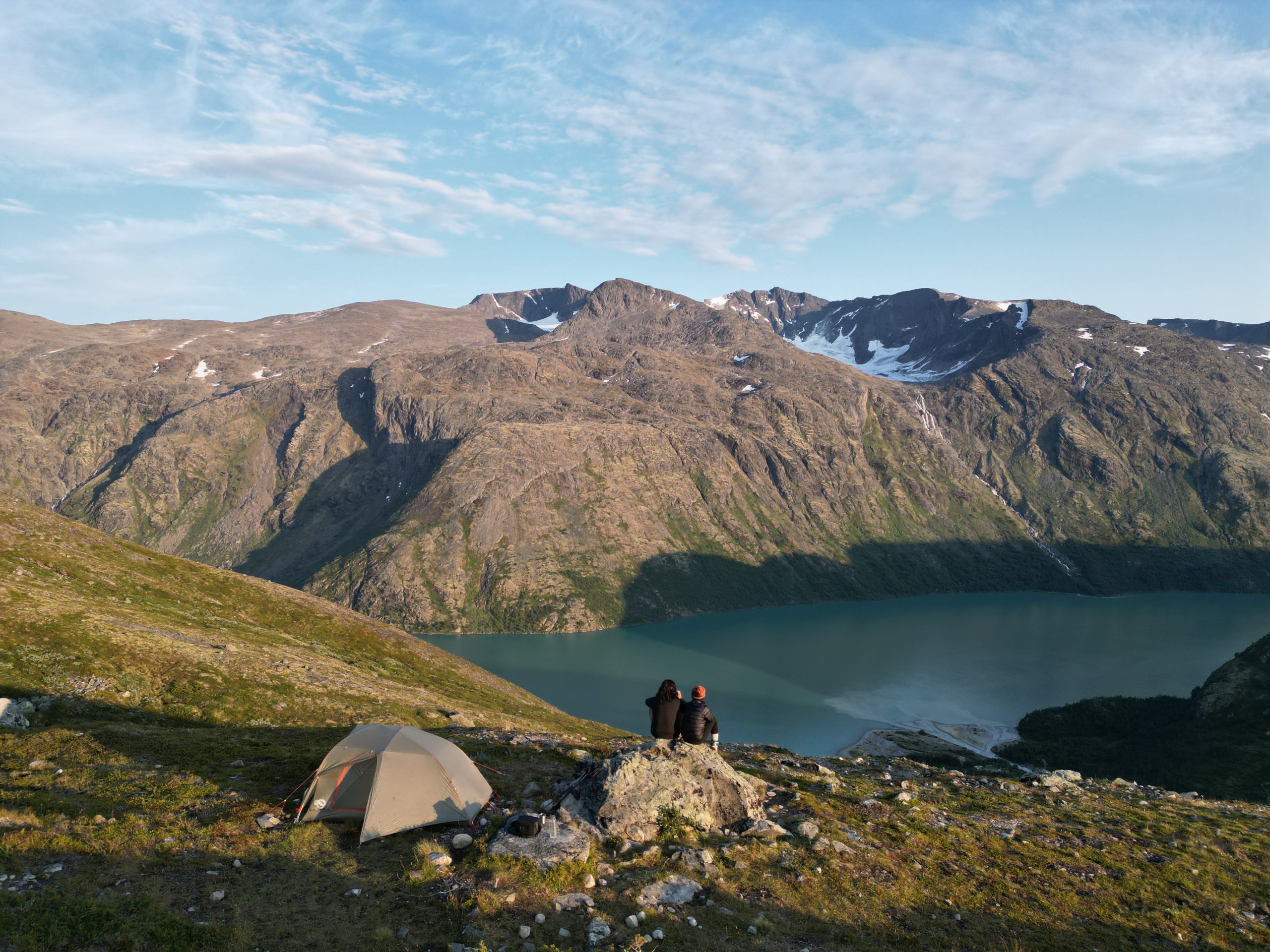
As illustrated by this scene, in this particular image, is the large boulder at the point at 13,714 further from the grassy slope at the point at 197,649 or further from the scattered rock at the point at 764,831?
the scattered rock at the point at 764,831

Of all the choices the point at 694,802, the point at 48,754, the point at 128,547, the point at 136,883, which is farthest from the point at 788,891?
the point at 128,547

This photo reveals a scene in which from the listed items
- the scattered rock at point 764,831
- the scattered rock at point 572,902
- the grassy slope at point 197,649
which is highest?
the scattered rock at point 572,902

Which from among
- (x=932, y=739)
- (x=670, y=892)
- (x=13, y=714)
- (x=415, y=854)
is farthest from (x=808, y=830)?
(x=932, y=739)

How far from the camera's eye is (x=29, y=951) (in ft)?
46.9

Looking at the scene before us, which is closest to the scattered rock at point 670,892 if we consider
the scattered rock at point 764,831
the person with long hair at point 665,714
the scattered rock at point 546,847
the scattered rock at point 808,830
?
the scattered rock at point 546,847

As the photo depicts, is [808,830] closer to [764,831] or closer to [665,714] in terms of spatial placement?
[764,831]

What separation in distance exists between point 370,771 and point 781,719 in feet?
452

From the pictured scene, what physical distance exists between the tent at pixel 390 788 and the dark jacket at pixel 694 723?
7948 millimetres

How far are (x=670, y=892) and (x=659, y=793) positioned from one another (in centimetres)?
420

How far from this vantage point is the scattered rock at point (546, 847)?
20078mm

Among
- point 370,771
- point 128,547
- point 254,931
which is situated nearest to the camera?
point 254,931

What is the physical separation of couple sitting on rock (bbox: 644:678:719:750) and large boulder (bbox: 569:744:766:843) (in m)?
0.80

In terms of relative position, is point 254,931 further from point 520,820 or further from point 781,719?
point 781,719

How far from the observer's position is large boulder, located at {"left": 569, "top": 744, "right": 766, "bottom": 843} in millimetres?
22453
